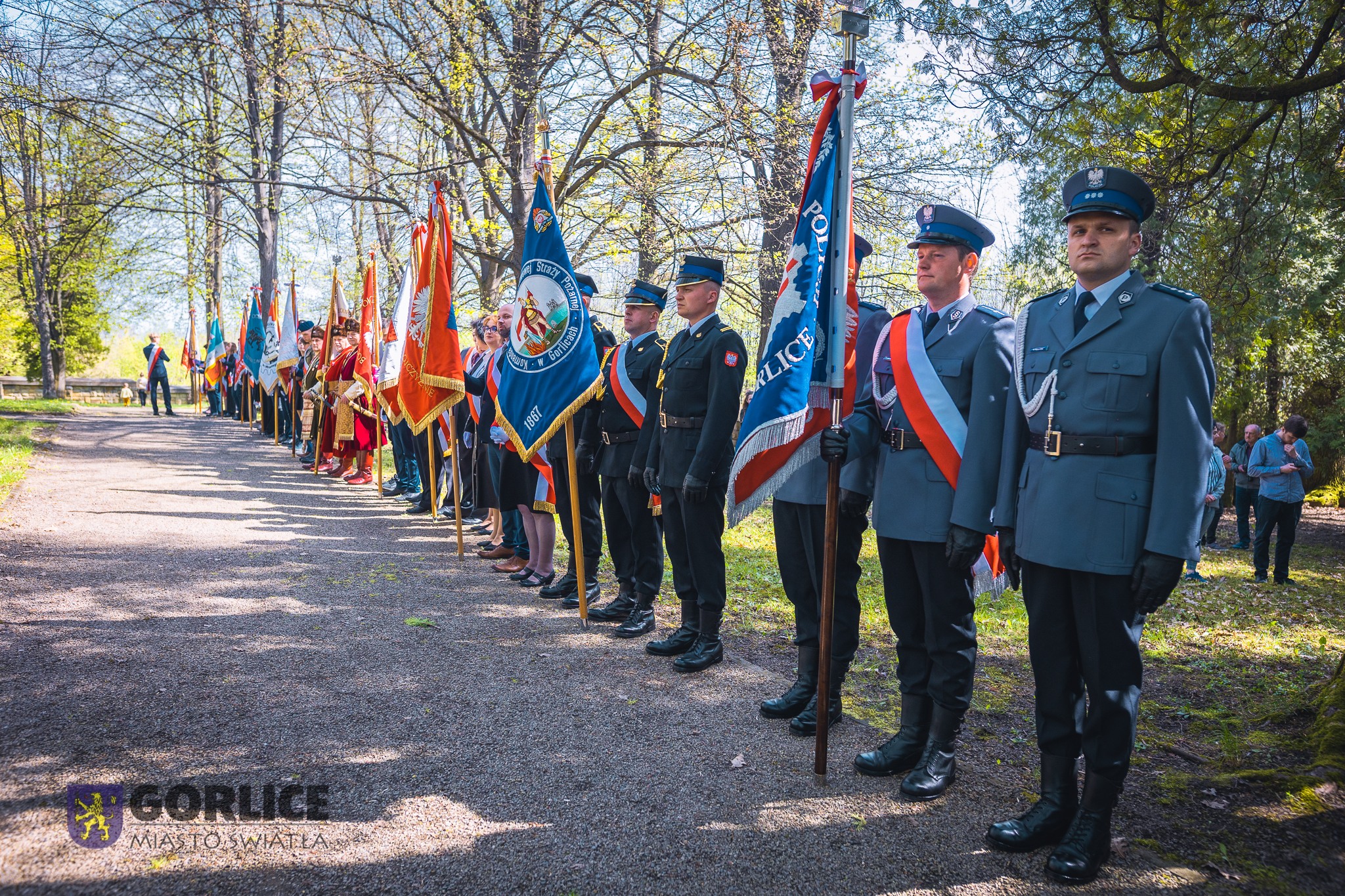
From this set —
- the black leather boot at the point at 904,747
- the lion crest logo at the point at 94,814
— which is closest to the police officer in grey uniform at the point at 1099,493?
the black leather boot at the point at 904,747

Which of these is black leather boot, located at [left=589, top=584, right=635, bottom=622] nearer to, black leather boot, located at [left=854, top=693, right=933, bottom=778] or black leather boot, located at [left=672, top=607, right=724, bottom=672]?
black leather boot, located at [left=672, top=607, right=724, bottom=672]

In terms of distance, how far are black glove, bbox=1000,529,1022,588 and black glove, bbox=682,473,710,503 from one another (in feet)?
6.10

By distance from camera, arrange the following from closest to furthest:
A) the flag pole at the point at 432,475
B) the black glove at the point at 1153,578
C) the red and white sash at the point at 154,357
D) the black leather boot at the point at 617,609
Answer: the black glove at the point at 1153,578 → the black leather boot at the point at 617,609 → the flag pole at the point at 432,475 → the red and white sash at the point at 154,357

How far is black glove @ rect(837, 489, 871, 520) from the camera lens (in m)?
3.93

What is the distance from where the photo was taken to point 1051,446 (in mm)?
2984

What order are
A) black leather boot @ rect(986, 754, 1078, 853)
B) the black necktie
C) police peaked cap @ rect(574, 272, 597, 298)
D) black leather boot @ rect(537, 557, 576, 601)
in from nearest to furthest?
1. black leather boot @ rect(986, 754, 1078, 853)
2. the black necktie
3. black leather boot @ rect(537, 557, 576, 601)
4. police peaked cap @ rect(574, 272, 597, 298)

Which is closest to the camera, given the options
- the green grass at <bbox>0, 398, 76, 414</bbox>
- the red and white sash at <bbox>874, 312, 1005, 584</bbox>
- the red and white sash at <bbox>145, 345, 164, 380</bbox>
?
the red and white sash at <bbox>874, 312, 1005, 584</bbox>

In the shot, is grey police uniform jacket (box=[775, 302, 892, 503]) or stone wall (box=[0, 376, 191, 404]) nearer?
grey police uniform jacket (box=[775, 302, 892, 503])

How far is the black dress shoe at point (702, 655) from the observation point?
16.0ft

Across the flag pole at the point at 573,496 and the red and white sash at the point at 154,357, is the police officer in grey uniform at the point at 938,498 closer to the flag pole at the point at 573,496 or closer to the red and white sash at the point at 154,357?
the flag pole at the point at 573,496

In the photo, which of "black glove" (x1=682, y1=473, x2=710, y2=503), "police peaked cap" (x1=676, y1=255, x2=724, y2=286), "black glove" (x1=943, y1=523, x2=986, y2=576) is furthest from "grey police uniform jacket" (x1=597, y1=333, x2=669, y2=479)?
"black glove" (x1=943, y1=523, x2=986, y2=576)

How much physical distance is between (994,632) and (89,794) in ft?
19.0

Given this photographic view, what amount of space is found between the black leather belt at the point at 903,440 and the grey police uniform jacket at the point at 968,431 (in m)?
0.02

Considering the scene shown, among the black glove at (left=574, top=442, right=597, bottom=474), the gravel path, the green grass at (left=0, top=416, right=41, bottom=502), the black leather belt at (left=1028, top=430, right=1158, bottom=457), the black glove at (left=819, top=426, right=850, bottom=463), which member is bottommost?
the gravel path
